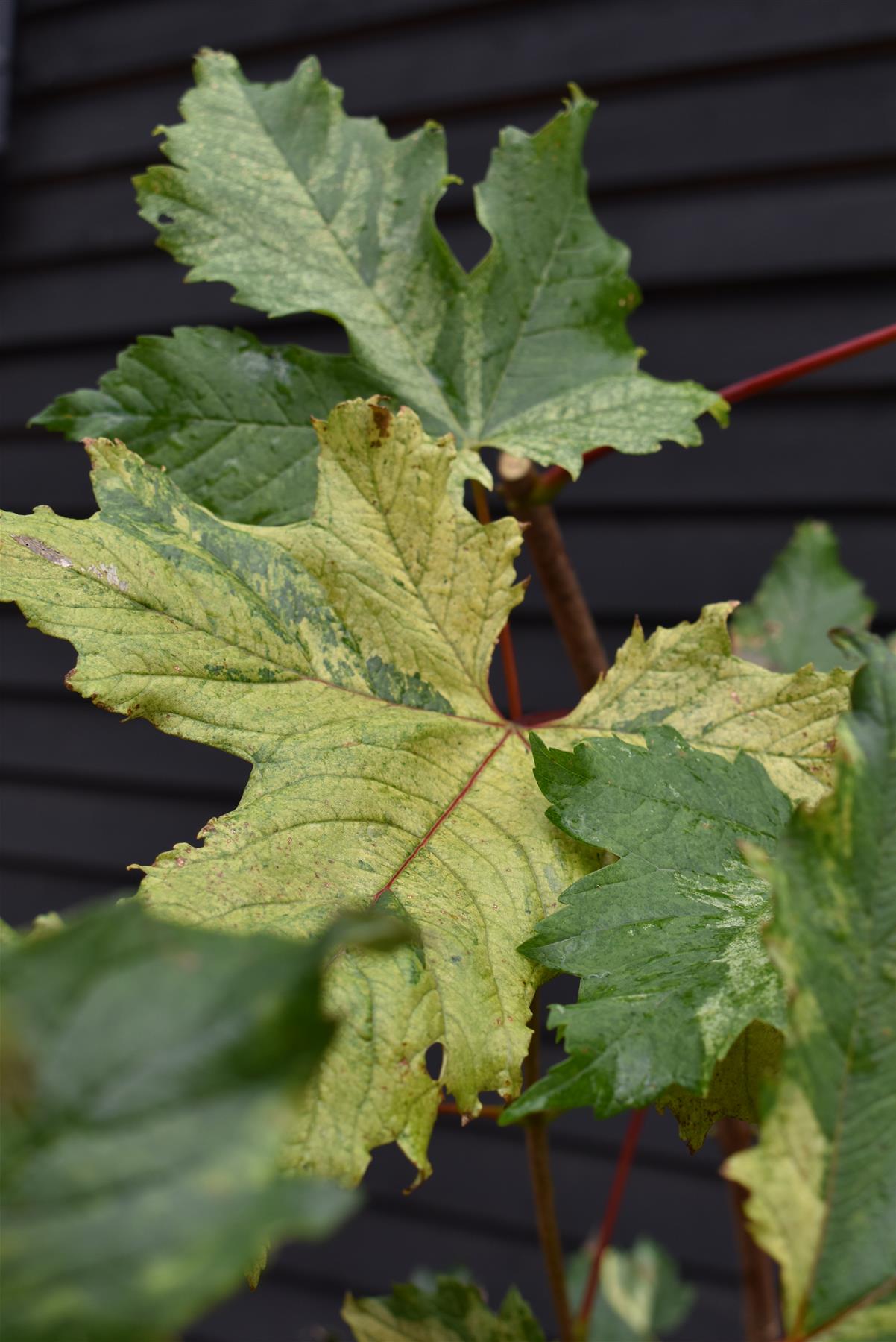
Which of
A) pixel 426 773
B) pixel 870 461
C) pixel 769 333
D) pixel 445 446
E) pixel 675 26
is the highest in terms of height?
pixel 675 26

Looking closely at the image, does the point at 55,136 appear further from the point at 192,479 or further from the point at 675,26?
the point at 192,479

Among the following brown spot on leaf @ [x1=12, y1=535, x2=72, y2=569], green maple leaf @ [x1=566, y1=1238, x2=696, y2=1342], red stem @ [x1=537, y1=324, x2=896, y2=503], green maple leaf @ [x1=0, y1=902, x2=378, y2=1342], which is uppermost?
red stem @ [x1=537, y1=324, x2=896, y2=503]

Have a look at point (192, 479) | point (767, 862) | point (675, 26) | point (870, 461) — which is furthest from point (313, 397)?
point (675, 26)

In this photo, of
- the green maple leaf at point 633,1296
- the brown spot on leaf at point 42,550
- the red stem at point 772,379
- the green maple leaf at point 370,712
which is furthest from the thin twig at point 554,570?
the green maple leaf at point 633,1296

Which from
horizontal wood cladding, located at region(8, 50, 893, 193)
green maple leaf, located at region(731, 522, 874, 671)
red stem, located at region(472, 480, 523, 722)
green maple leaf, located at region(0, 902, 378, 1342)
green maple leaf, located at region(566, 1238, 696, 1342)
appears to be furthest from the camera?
horizontal wood cladding, located at region(8, 50, 893, 193)

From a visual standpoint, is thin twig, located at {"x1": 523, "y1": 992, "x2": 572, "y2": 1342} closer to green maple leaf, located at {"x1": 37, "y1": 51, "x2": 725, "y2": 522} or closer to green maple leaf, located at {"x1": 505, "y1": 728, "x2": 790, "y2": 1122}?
green maple leaf, located at {"x1": 505, "y1": 728, "x2": 790, "y2": 1122}

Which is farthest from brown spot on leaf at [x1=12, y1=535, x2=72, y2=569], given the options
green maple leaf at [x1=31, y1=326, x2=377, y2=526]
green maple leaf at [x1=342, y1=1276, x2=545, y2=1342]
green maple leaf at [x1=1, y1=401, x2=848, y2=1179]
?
green maple leaf at [x1=342, y1=1276, x2=545, y2=1342]

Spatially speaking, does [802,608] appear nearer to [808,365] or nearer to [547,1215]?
[808,365]
